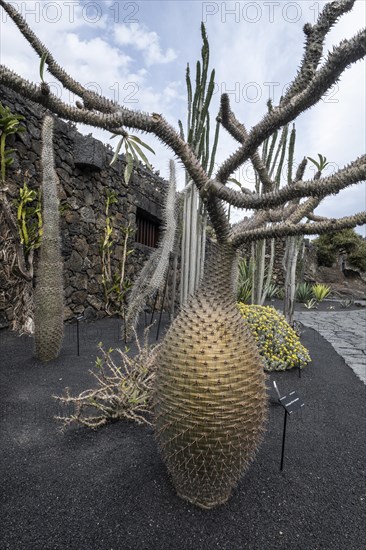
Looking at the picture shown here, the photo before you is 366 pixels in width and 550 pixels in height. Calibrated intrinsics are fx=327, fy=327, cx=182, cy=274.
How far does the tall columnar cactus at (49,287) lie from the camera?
3240mm

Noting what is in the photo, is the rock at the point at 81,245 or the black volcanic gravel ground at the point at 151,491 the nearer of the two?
the black volcanic gravel ground at the point at 151,491

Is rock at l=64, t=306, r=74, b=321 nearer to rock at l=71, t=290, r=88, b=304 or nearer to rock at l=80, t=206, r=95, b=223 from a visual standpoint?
rock at l=71, t=290, r=88, b=304

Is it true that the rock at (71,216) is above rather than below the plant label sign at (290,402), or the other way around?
above

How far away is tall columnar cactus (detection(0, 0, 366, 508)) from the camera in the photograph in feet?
4.00

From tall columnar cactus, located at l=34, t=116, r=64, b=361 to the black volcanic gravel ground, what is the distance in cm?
68

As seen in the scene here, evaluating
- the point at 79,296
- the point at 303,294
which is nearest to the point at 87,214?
the point at 79,296

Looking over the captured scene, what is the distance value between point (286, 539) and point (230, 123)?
1969 mm

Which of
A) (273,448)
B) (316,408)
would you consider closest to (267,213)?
(273,448)

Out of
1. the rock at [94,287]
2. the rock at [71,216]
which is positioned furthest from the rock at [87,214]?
the rock at [94,287]

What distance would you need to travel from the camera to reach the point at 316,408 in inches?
106

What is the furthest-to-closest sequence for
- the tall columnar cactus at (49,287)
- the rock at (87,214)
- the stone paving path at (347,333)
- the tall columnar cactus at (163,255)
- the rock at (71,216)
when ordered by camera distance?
the rock at (87,214), the rock at (71,216), the stone paving path at (347,333), the tall columnar cactus at (163,255), the tall columnar cactus at (49,287)

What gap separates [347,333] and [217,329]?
5.74m

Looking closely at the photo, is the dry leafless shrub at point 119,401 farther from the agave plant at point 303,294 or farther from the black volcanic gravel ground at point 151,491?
the agave plant at point 303,294

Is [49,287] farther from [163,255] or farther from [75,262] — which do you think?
[75,262]
